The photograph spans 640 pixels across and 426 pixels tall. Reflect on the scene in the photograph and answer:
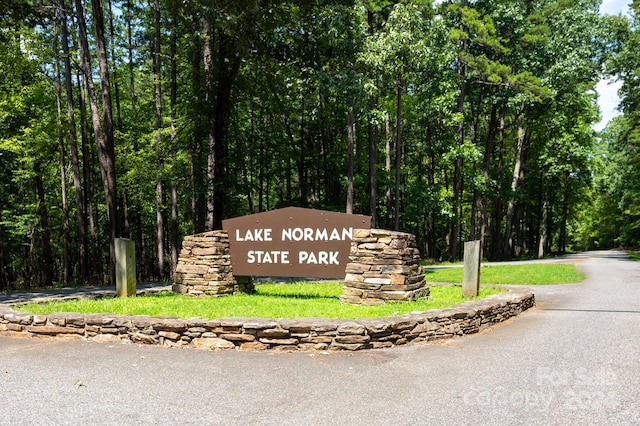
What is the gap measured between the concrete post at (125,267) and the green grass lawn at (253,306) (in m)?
0.54

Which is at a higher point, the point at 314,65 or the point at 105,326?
the point at 314,65

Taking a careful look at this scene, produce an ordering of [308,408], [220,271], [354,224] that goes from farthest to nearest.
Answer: [220,271] < [354,224] < [308,408]

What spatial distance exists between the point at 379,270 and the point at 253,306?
2261mm

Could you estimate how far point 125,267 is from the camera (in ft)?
28.9

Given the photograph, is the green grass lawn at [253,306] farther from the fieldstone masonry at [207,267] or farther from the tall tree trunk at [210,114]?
the tall tree trunk at [210,114]

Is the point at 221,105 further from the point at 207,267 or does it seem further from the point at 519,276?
the point at 519,276

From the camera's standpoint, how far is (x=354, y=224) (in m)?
7.57

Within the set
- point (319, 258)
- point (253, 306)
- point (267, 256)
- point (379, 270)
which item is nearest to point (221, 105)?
point (267, 256)

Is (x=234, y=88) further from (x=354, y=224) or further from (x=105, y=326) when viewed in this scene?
(x=105, y=326)

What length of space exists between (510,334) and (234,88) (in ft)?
42.7

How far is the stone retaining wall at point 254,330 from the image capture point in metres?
5.28

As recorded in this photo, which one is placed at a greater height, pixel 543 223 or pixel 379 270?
pixel 543 223

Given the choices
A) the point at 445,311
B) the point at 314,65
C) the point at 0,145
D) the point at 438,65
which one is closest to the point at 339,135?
the point at 438,65

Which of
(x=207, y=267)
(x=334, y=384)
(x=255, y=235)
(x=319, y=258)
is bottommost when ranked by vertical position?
(x=334, y=384)
